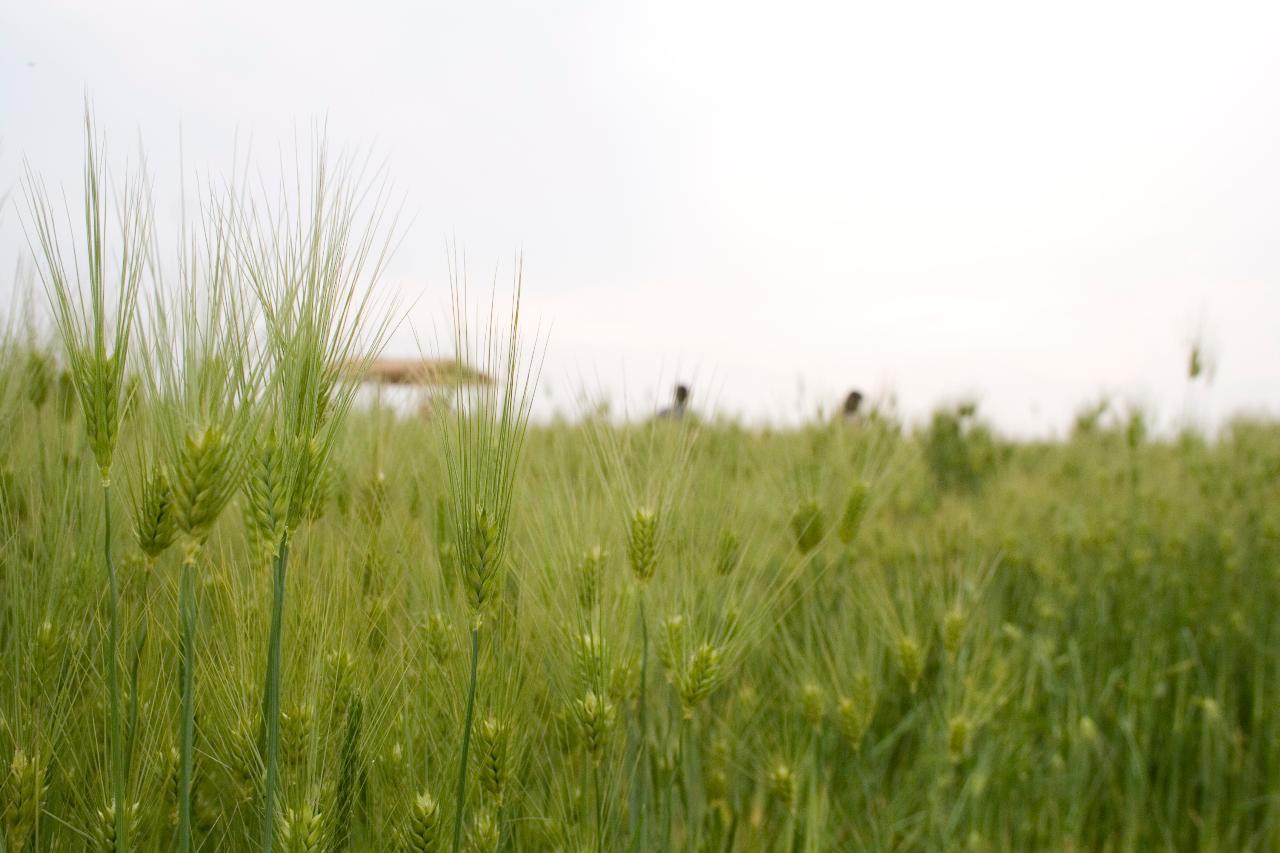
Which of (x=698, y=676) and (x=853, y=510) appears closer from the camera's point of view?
(x=698, y=676)

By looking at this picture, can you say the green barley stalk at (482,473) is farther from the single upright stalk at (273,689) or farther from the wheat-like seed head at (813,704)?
the wheat-like seed head at (813,704)

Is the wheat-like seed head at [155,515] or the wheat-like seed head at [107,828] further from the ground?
the wheat-like seed head at [155,515]

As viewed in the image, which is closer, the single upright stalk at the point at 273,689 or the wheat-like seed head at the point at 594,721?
the single upright stalk at the point at 273,689

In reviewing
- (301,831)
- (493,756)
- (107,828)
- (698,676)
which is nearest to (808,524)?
(698,676)

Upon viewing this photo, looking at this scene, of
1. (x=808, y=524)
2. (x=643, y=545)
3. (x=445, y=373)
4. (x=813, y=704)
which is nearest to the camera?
(x=445, y=373)

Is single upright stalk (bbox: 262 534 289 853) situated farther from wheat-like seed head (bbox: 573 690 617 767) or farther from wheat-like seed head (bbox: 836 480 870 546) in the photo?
wheat-like seed head (bbox: 836 480 870 546)

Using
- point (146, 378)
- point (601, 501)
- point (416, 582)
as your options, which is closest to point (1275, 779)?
point (601, 501)

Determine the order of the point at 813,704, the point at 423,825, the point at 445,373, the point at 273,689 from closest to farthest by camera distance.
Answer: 1. the point at 273,689
2. the point at 423,825
3. the point at 445,373
4. the point at 813,704

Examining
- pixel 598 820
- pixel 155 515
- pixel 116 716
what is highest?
pixel 155 515

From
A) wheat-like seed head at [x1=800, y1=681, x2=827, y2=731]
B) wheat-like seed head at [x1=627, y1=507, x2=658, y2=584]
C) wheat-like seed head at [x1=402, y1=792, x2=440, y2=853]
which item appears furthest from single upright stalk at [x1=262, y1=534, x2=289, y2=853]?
wheat-like seed head at [x1=800, y1=681, x2=827, y2=731]

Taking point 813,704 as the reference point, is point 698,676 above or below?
above

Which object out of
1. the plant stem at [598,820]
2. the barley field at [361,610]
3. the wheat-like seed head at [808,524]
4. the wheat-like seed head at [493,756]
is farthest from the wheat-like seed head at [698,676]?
the wheat-like seed head at [808,524]

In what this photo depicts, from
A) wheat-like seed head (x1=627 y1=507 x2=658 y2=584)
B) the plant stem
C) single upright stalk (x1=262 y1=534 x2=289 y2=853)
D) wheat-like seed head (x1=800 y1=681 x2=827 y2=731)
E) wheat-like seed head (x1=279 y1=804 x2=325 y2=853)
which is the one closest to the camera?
single upright stalk (x1=262 y1=534 x2=289 y2=853)

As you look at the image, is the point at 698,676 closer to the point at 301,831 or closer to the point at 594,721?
the point at 594,721
